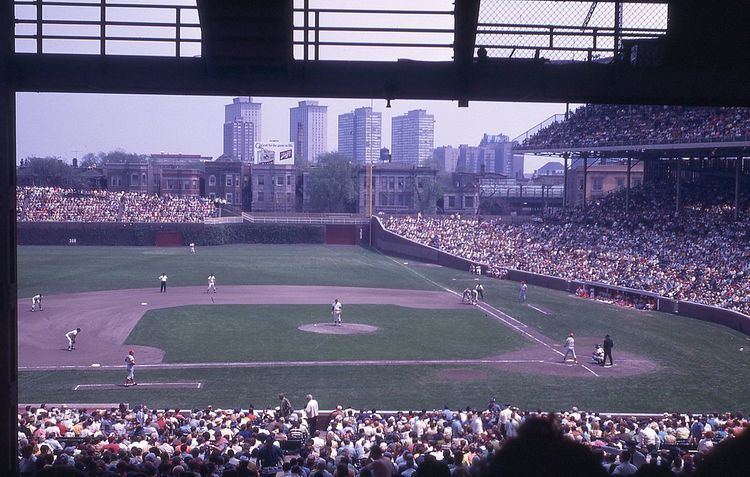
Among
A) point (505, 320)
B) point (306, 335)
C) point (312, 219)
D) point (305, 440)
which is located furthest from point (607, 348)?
point (312, 219)

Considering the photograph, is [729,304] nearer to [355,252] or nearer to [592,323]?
[592,323]

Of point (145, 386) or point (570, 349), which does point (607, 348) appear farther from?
point (145, 386)

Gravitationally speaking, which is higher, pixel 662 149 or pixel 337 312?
pixel 662 149

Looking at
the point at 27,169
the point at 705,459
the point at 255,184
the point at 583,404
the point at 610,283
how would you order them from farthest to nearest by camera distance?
1. the point at 27,169
2. the point at 255,184
3. the point at 610,283
4. the point at 583,404
5. the point at 705,459

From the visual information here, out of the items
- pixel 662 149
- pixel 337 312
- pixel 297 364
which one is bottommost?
pixel 297 364

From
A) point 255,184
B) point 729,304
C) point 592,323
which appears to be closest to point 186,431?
point 592,323

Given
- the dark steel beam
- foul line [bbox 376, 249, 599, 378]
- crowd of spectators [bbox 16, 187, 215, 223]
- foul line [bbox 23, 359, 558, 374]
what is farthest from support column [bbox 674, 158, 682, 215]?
crowd of spectators [bbox 16, 187, 215, 223]
